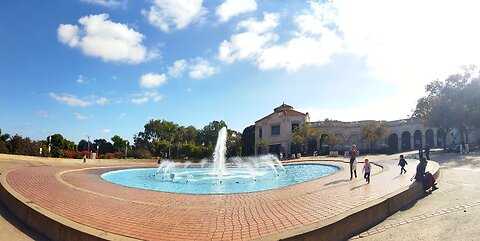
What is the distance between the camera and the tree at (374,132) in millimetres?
48844

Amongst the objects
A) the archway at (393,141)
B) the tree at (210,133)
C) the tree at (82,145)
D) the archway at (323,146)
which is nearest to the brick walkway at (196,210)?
the archway at (323,146)

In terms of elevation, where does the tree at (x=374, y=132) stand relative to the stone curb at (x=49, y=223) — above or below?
above

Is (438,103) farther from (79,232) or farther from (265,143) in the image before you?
(79,232)

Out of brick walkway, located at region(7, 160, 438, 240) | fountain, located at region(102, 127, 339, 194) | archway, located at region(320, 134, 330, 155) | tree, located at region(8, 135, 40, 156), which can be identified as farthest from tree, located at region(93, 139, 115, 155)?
brick walkway, located at region(7, 160, 438, 240)

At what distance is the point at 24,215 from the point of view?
9.06 m

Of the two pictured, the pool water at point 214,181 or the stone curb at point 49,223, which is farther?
the pool water at point 214,181

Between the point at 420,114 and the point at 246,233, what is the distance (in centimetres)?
4082

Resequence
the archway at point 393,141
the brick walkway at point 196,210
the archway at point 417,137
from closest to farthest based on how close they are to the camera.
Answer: the brick walkway at point 196,210 < the archway at point 417,137 < the archway at point 393,141

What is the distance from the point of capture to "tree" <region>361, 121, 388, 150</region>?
1923 inches

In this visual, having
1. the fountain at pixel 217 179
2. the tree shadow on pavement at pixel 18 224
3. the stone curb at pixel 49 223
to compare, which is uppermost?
the stone curb at pixel 49 223

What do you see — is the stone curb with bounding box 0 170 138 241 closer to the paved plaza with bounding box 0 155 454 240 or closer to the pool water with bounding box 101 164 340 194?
the paved plaza with bounding box 0 155 454 240

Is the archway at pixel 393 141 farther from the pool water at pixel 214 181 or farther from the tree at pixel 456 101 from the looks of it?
the pool water at pixel 214 181

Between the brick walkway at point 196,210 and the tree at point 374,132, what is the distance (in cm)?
3961

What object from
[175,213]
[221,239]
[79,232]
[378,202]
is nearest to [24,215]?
[79,232]
